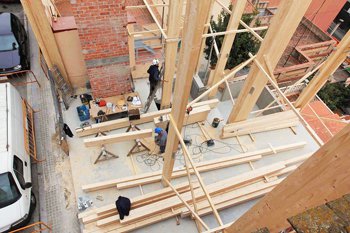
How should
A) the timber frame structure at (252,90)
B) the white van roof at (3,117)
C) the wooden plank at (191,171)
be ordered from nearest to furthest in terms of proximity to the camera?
the timber frame structure at (252,90), the white van roof at (3,117), the wooden plank at (191,171)

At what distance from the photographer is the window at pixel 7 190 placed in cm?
527

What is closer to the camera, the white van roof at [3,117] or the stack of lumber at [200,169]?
the white van roof at [3,117]

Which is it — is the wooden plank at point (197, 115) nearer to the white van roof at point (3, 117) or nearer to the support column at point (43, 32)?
the support column at point (43, 32)

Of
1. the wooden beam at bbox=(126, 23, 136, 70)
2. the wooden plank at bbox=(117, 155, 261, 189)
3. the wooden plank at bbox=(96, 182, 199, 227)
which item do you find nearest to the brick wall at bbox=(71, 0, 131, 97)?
the wooden beam at bbox=(126, 23, 136, 70)

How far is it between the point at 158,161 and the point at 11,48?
6667 millimetres

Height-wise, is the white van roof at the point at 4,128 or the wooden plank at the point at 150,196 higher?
the white van roof at the point at 4,128

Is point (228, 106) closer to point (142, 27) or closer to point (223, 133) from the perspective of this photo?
point (223, 133)

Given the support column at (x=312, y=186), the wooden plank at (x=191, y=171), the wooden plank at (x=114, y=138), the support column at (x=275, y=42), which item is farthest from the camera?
the wooden plank at (x=114, y=138)

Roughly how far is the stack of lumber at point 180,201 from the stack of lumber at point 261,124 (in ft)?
4.34

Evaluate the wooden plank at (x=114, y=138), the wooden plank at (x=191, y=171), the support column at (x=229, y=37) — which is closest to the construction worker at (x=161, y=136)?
the wooden plank at (x=114, y=138)

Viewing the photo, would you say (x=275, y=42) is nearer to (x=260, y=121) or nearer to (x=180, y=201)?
(x=260, y=121)

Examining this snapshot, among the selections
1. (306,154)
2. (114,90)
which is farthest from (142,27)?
(306,154)

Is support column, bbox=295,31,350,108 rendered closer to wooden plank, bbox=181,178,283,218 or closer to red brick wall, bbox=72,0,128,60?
wooden plank, bbox=181,178,283,218

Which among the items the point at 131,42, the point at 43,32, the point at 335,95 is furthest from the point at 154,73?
the point at 335,95
